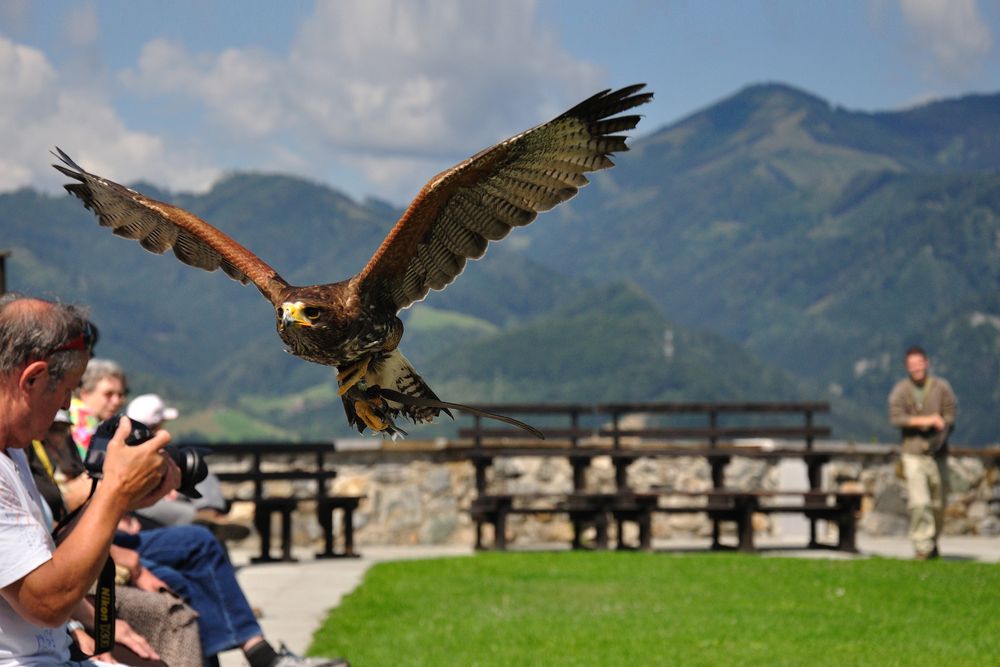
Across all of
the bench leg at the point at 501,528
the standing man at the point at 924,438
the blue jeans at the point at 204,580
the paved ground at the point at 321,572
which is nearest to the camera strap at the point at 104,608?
the blue jeans at the point at 204,580

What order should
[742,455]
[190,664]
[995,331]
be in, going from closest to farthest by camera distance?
[190,664], [742,455], [995,331]

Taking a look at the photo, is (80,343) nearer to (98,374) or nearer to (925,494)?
(98,374)

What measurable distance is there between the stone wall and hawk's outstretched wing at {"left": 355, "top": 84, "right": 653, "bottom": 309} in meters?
9.82

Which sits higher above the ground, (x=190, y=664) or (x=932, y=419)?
(x=932, y=419)

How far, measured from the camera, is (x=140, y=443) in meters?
2.57

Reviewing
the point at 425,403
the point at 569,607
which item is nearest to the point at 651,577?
the point at 569,607

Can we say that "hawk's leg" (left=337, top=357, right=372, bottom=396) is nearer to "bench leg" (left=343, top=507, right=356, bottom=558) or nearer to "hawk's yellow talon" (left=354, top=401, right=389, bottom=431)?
"hawk's yellow talon" (left=354, top=401, right=389, bottom=431)

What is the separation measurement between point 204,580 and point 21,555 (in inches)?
85.4

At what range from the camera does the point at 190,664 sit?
12.6 ft

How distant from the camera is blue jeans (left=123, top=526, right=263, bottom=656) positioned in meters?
4.43

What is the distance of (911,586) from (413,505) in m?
6.41

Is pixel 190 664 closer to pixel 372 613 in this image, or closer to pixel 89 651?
pixel 89 651

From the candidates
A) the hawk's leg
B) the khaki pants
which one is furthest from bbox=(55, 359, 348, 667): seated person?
the khaki pants

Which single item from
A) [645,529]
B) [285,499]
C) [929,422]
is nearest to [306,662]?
[285,499]
